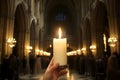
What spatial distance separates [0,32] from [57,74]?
52.6 feet

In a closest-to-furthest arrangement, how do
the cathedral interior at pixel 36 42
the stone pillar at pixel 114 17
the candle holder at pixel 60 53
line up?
the candle holder at pixel 60 53, the cathedral interior at pixel 36 42, the stone pillar at pixel 114 17

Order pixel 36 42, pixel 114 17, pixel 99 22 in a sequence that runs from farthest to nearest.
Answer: pixel 36 42
pixel 99 22
pixel 114 17

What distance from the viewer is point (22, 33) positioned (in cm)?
2356

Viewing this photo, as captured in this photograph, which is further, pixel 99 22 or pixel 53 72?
pixel 99 22

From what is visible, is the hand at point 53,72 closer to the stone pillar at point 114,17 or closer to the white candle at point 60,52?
the white candle at point 60,52

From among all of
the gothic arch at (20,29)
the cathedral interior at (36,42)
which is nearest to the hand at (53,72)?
the cathedral interior at (36,42)

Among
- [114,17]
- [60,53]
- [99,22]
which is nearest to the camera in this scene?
[60,53]

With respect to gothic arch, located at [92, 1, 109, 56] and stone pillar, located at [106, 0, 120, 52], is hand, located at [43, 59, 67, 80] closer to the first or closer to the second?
stone pillar, located at [106, 0, 120, 52]

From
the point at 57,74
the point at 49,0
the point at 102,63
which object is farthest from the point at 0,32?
the point at 49,0

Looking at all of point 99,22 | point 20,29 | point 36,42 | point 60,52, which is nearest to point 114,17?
point 99,22

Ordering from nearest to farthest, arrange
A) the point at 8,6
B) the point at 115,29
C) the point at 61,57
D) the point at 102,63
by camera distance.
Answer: the point at 61,57, the point at 102,63, the point at 115,29, the point at 8,6

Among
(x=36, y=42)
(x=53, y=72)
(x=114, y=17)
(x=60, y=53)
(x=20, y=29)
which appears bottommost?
(x=53, y=72)

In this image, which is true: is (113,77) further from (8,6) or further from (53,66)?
(8,6)

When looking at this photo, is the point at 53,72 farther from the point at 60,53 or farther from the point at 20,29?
the point at 20,29
